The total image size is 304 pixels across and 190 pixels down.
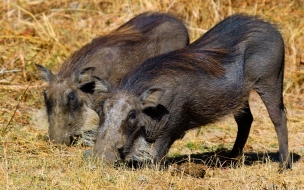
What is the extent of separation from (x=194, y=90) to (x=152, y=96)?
36cm

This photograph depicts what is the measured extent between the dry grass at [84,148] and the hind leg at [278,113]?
138mm

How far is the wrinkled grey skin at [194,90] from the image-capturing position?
532cm

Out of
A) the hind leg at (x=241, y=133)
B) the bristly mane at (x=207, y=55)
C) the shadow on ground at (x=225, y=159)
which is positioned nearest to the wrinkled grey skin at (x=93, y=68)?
the bristly mane at (x=207, y=55)

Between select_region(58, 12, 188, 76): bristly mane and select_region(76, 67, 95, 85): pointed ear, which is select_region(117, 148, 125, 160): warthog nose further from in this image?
select_region(58, 12, 188, 76): bristly mane

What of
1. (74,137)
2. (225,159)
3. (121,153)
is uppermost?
(121,153)

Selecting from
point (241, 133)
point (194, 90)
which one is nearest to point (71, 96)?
point (194, 90)

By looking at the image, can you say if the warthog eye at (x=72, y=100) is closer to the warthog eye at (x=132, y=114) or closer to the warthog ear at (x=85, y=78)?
the warthog ear at (x=85, y=78)

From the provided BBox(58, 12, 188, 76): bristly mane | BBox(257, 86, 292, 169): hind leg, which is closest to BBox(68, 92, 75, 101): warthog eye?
BBox(58, 12, 188, 76): bristly mane

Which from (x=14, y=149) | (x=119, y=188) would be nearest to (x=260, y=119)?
(x=14, y=149)

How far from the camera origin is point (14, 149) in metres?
5.83

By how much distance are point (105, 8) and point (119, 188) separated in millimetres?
5748

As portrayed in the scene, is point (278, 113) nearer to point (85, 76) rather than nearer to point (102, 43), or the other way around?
point (85, 76)

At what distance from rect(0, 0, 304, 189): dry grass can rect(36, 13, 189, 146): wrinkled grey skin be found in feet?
1.00

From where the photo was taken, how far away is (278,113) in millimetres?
5852
